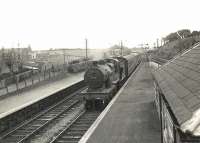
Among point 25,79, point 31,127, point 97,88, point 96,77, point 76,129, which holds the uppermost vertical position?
point 96,77

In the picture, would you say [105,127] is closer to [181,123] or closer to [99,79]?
[99,79]

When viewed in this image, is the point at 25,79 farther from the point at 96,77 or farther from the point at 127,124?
the point at 127,124

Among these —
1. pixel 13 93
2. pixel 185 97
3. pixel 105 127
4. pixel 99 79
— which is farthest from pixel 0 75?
pixel 185 97

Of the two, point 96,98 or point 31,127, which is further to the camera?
point 96,98

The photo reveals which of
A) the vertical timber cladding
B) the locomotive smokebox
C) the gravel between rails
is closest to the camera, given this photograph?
the vertical timber cladding

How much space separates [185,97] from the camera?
6820mm

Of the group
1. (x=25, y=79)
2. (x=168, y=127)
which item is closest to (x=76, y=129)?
(x=168, y=127)

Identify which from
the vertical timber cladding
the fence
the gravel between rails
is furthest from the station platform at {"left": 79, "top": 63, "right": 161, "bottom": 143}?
the fence

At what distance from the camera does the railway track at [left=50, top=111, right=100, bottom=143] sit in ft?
49.9

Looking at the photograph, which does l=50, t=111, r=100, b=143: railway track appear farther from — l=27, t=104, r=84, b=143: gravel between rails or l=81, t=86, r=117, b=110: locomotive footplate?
l=81, t=86, r=117, b=110: locomotive footplate

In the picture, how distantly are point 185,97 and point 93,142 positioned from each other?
6694mm

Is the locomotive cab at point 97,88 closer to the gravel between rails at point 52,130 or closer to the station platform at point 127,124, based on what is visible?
the station platform at point 127,124

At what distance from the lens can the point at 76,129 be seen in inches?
678

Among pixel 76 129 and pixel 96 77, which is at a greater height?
pixel 96 77
